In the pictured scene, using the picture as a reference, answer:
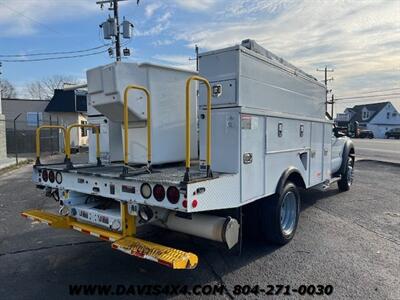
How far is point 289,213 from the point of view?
5.23 meters

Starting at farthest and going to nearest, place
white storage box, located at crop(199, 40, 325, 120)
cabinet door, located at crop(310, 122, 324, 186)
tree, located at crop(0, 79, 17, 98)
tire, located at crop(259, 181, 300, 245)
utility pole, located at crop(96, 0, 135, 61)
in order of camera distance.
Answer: tree, located at crop(0, 79, 17, 98) < utility pole, located at crop(96, 0, 135, 61) < cabinet door, located at crop(310, 122, 324, 186) < tire, located at crop(259, 181, 300, 245) < white storage box, located at crop(199, 40, 325, 120)

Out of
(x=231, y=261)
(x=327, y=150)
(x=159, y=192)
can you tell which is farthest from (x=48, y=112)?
(x=159, y=192)

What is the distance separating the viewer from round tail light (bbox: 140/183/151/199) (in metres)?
3.54

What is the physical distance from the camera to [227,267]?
171 inches

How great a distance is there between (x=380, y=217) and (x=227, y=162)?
14.3ft

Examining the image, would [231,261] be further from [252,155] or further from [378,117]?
[378,117]

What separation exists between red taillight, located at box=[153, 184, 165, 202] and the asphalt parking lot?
897 mm

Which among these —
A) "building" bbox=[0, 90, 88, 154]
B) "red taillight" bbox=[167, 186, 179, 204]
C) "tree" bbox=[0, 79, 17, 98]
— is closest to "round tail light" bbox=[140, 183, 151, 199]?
"red taillight" bbox=[167, 186, 179, 204]

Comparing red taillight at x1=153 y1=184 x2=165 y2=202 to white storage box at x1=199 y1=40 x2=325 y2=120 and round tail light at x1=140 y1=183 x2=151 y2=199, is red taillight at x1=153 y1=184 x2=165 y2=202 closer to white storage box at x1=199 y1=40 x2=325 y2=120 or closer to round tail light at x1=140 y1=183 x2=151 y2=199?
round tail light at x1=140 y1=183 x2=151 y2=199

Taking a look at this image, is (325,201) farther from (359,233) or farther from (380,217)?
(359,233)

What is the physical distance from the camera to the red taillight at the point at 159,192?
343 cm

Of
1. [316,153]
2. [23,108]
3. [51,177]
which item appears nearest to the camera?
[51,177]

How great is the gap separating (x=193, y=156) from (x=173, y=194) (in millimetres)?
1912

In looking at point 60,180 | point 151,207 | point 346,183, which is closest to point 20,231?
point 60,180
